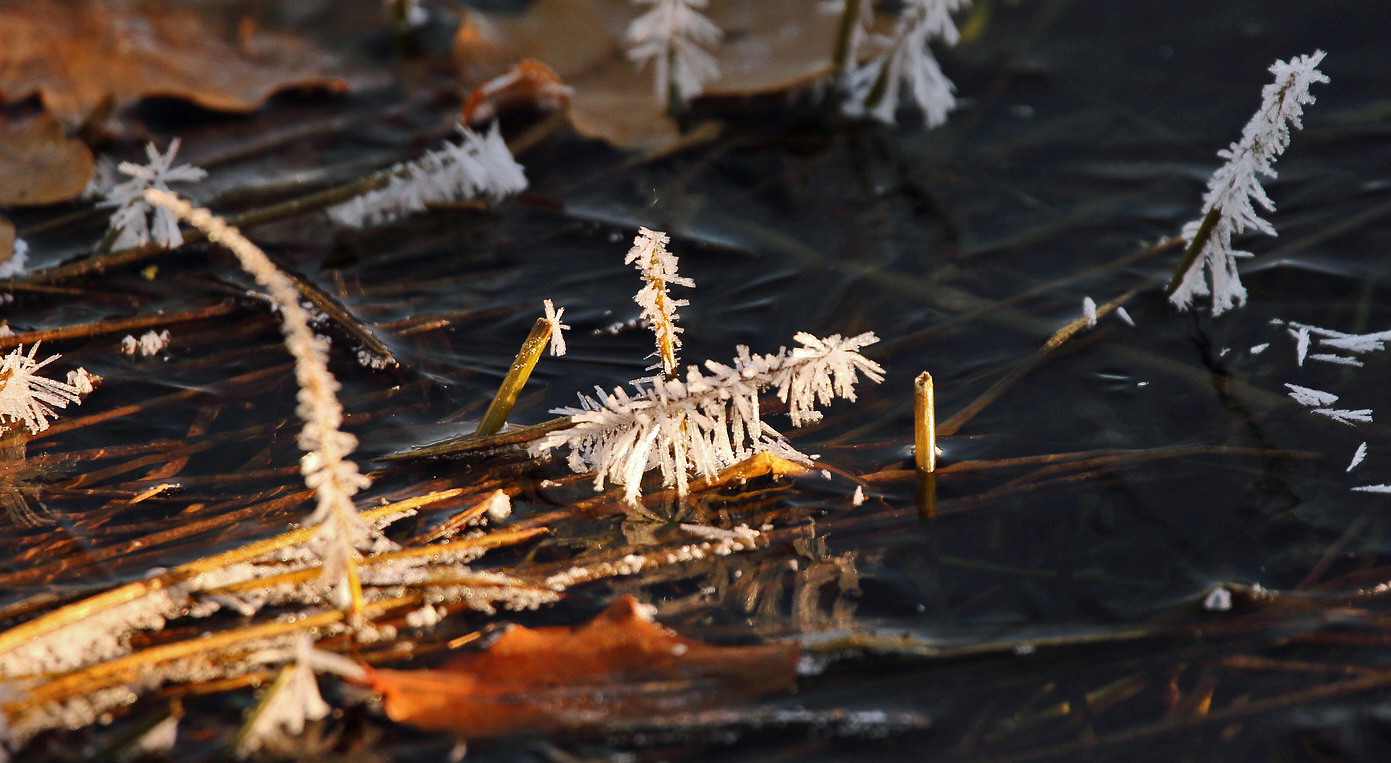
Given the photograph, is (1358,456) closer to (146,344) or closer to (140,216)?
(146,344)

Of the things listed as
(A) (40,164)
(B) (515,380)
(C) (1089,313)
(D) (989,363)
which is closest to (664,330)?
(B) (515,380)

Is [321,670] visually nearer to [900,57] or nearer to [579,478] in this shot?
[579,478]

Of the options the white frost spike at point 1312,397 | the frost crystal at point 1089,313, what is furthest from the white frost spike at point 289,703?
the white frost spike at point 1312,397

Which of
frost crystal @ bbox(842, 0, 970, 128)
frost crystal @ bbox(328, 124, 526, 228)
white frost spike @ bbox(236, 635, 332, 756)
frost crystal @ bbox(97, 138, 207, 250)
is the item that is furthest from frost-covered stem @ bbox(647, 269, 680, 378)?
frost crystal @ bbox(842, 0, 970, 128)

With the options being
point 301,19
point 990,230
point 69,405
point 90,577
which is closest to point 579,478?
point 90,577

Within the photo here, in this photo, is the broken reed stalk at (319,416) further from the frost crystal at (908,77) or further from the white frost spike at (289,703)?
the frost crystal at (908,77)

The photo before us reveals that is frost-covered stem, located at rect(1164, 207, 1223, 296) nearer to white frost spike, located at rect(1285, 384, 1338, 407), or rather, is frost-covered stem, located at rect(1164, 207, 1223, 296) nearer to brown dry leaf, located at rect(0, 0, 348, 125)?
white frost spike, located at rect(1285, 384, 1338, 407)
